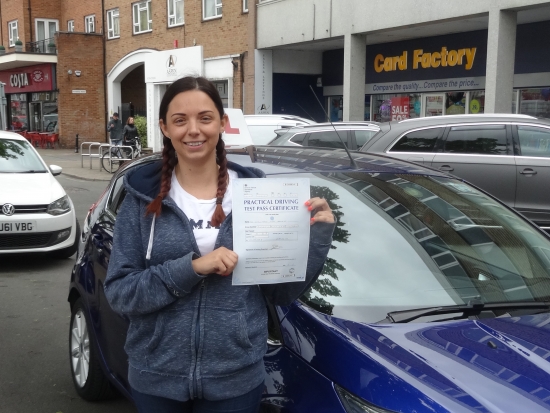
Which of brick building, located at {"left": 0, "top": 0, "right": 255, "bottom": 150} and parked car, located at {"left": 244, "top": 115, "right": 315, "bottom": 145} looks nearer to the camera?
parked car, located at {"left": 244, "top": 115, "right": 315, "bottom": 145}

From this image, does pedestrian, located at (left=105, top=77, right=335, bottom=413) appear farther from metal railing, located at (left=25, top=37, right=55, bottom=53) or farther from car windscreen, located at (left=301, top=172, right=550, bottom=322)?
metal railing, located at (left=25, top=37, right=55, bottom=53)

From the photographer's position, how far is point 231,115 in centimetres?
456

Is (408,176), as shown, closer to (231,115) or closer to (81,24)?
(231,115)

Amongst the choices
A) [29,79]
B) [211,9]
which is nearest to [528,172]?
[211,9]

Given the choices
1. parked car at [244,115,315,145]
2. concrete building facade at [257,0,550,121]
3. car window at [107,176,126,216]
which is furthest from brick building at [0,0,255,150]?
car window at [107,176,126,216]

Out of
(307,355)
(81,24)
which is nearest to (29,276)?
(307,355)

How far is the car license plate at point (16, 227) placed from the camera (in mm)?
7805

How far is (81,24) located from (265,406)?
116ft

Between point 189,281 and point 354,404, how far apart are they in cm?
65

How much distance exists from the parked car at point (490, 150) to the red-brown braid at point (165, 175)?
6.78 meters

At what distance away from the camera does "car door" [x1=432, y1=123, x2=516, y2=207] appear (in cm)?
868

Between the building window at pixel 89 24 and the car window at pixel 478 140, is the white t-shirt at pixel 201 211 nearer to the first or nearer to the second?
the car window at pixel 478 140

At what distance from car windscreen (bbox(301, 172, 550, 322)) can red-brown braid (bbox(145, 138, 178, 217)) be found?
0.77 m

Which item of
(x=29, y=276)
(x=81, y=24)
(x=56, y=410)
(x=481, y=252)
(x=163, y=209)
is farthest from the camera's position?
(x=81, y=24)
